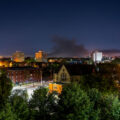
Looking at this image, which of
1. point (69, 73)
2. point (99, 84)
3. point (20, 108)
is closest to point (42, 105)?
point (20, 108)

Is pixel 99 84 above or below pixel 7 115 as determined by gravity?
above

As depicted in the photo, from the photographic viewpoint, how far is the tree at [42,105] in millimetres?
16703

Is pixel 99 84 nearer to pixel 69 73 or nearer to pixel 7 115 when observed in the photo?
pixel 69 73

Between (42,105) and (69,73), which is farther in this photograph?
(69,73)

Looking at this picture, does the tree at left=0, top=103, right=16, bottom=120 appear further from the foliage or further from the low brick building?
the low brick building

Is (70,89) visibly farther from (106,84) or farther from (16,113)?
(106,84)

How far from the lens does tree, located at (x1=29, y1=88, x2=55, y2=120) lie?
16703 millimetres

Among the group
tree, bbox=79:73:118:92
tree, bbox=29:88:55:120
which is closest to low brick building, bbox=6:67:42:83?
tree, bbox=79:73:118:92

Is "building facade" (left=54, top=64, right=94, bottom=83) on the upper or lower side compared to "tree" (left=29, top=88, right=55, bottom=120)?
upper

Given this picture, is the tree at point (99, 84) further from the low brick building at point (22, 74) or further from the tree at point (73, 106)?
the low brick building at point (22, 74)

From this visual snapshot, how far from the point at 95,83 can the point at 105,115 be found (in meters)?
8.07

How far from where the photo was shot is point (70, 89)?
1698 cm

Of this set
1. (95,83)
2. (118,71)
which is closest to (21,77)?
(118,71)

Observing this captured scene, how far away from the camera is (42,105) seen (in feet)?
56.3
